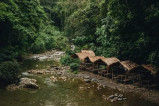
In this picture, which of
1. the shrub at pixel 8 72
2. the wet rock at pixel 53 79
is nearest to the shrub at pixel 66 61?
the wet rock at pixel 53 79

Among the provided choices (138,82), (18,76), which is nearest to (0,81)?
(18,76)

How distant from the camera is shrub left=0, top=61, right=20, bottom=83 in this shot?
22.6 m

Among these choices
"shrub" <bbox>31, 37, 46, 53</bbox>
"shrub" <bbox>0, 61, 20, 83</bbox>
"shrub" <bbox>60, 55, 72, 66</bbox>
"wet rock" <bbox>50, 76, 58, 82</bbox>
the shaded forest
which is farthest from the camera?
"shrub" <bbox>31, 37, 46, 53</bbox>

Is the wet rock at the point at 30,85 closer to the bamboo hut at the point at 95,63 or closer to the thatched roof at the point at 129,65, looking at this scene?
the bamboo hut at the point at 95,63

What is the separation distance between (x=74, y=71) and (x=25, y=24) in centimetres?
860

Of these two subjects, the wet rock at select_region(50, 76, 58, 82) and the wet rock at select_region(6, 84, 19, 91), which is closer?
the wet rock at select_region(6, 84, 19, 91)

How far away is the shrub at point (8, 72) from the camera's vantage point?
22.6 m

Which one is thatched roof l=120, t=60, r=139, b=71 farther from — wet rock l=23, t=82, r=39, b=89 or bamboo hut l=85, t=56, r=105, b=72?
wet rock l=23, t=82, r=39, b=89

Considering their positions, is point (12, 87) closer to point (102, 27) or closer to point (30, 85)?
point (30, 85)

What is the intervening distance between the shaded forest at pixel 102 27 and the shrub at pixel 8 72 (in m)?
0.25

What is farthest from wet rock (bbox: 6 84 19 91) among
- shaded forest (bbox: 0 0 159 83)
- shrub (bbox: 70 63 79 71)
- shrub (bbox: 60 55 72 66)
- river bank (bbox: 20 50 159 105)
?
shrub (bbox: 60 55 72 66)

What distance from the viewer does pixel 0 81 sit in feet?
76.4

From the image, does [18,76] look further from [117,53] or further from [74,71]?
[117,53]

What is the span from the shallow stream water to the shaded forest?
3.25 m
